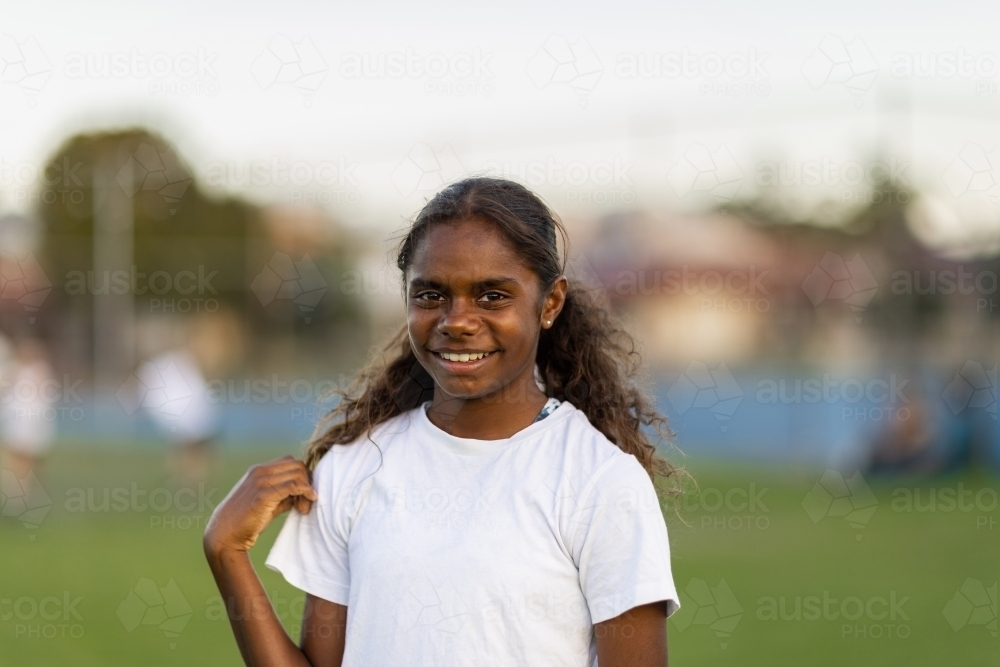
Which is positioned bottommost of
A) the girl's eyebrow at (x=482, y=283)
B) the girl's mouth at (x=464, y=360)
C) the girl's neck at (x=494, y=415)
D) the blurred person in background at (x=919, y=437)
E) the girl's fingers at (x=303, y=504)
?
the blurred person in background at (x=919, y=437)

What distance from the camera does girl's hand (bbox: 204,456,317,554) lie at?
2100 millimetres

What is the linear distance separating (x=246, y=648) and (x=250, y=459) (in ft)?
44.4

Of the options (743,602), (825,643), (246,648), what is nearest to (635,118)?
(743,602)

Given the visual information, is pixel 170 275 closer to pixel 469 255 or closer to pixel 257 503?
pixel 257 503

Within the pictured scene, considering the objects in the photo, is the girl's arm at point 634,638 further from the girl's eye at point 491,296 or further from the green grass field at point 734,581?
the green grass field at point 734,581

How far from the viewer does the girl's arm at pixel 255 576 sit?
211 centimetres

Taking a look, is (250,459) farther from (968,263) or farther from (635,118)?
(968,263)

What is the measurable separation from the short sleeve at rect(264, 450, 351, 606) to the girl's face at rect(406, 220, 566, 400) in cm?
31

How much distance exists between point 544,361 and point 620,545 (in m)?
0.55

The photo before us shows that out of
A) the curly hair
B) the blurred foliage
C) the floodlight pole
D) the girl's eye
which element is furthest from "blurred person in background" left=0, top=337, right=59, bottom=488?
the girl's eye

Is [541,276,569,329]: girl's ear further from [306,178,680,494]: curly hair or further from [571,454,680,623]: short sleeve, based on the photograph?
[571,454,680,623]: short sleeve

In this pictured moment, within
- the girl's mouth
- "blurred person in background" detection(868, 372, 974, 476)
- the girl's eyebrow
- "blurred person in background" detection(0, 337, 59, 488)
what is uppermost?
the girl's eyebrow

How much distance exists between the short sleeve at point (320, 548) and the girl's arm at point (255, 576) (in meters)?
0.02

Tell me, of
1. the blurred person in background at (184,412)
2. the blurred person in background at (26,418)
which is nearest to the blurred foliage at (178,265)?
the blurred person in background at (184,412)
